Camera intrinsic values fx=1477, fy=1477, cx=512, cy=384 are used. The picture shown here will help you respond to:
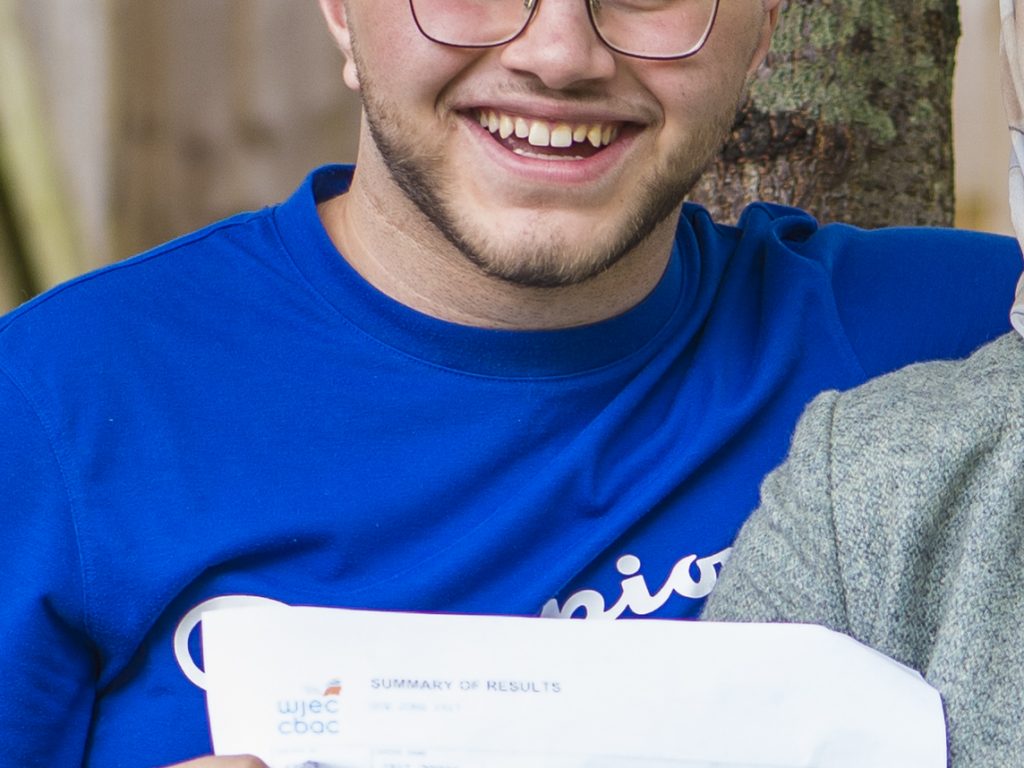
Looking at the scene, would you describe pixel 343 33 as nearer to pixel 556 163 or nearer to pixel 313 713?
pixel 556 163

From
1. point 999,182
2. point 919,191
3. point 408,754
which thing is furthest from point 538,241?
point 999,182

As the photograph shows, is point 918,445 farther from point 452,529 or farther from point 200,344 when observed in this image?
→ point 200,344

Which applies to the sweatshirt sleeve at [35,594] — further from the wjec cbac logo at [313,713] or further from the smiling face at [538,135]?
the smiling face at [538,135]

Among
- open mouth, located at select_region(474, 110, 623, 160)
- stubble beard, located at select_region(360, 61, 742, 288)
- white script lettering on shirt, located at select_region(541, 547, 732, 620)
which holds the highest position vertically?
open mouth, located at select_region(474, 110, 623, 160)

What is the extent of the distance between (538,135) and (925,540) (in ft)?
1.60

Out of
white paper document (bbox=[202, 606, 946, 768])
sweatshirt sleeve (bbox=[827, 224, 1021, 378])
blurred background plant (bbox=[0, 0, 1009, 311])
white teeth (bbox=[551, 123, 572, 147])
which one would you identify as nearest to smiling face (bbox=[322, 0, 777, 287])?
white teeth (bbox=[551, 123, 572, 147])

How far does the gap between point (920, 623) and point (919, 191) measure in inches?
32.2

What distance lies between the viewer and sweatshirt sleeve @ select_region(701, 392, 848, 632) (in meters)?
1.18

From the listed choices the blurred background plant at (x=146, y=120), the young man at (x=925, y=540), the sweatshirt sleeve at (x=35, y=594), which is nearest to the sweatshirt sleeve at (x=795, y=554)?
the young man at (x=925, y=540)

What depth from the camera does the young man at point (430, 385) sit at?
4.15ft

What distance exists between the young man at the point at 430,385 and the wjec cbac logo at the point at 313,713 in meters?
0.19

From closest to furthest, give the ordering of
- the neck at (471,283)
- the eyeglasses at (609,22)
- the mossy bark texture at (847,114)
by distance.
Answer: the eyeglasses at (609,22), the neck at (471,283), the mossy bark texture at (847,114)

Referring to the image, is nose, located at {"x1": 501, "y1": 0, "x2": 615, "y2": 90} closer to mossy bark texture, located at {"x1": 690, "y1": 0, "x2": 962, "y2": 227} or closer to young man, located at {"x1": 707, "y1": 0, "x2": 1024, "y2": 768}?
young man, located at {"x1": 707, "y1": 0, "x2": 1024, "y2": 768}

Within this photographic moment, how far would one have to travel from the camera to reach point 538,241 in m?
1.32
